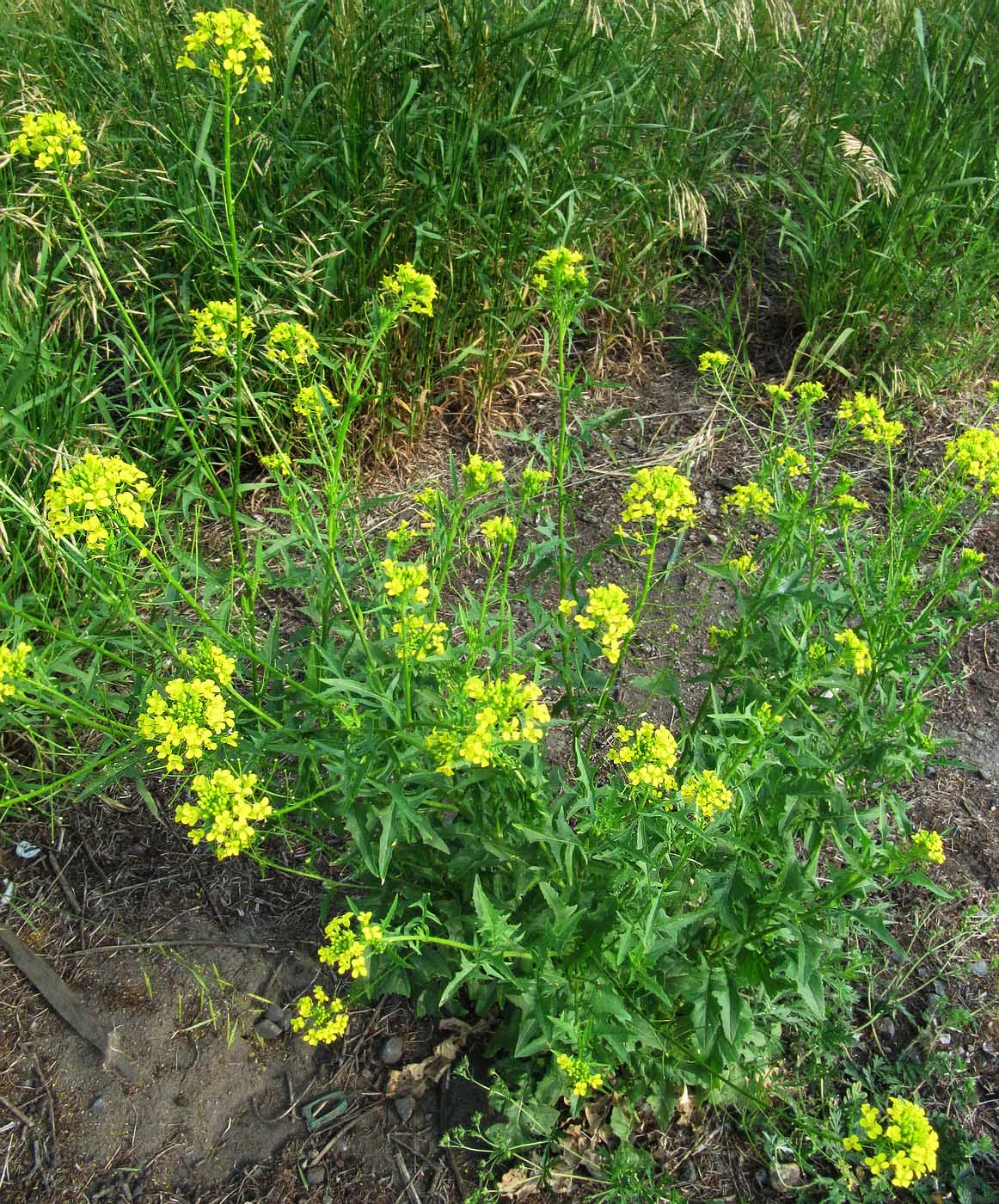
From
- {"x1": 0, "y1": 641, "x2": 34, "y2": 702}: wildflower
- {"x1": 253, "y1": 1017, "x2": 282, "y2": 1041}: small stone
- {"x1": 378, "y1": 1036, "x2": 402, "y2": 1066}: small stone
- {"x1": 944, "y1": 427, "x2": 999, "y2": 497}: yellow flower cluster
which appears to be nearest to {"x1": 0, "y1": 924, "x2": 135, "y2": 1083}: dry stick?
{"x1": 253, "y1": 1017, "x2": 282, "y2": 1041}: small stone

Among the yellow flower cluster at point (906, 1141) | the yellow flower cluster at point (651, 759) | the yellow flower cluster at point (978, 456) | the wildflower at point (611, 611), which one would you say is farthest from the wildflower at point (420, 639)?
the yellow flower cluster at point (978, 456)

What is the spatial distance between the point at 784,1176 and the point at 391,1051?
97 centimetres

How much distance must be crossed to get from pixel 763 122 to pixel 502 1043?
4.37 m

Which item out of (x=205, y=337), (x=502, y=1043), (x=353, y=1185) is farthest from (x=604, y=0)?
(x=353, y=1185)

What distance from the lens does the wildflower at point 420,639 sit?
5.75ft

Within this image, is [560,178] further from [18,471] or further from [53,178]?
[18,471]

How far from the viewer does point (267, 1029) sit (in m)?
2.43

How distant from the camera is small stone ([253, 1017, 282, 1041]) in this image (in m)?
2.42

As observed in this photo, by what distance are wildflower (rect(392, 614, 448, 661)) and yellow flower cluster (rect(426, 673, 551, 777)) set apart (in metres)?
0.15

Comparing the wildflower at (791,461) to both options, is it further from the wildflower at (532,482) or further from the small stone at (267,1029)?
the small stone at (267,1029)

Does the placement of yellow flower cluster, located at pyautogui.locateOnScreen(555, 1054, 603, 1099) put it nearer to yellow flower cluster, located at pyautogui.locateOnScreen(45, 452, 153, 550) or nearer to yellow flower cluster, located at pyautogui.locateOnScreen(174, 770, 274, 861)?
yellow flower cluster, located at pyautogui.locateOnScreen(174, 770, 274, 861)

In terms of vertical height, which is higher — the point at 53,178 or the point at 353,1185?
the point at 53,178

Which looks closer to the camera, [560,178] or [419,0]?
[419,0]

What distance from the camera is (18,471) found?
2.91 meters
